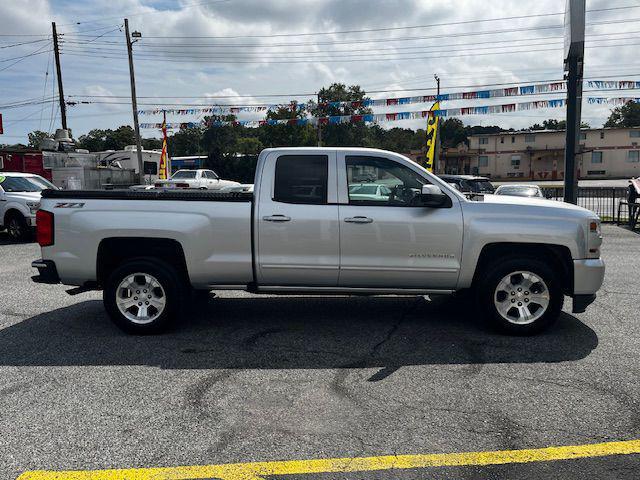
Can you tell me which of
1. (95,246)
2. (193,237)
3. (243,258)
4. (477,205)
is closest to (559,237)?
(477,205)

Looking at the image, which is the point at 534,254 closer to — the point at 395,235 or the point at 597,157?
the point at 395,235

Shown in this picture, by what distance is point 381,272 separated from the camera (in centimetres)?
548

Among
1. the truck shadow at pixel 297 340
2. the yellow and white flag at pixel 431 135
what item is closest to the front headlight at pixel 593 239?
the truck shadow at pixel 297 340

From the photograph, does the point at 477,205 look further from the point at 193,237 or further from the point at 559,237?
the point at 193,237

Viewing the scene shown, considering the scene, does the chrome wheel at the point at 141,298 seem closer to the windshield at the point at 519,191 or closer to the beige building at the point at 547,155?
the windshield at the point at 519,191

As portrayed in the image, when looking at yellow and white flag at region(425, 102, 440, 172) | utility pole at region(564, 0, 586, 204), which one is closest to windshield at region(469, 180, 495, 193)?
yellow and white flag at region(425, 102, 440, 172)

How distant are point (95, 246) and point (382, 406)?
3.36 m

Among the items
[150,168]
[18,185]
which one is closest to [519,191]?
[18,185]

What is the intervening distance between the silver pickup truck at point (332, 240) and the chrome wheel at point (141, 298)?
11 millimetres

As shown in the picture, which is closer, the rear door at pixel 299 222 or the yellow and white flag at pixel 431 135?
the rear door at pixel 299 222

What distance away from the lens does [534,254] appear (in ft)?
18.3

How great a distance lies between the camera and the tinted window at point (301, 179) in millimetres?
5543

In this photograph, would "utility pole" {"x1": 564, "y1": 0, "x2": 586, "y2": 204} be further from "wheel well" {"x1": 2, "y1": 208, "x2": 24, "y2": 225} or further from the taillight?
"wheel well" {"x1": 2, "y1": 208, "x2": 24, "y2": 225}

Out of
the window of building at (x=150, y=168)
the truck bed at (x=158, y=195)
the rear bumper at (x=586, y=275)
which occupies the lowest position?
the rear bumper at (x=586, y=275)
